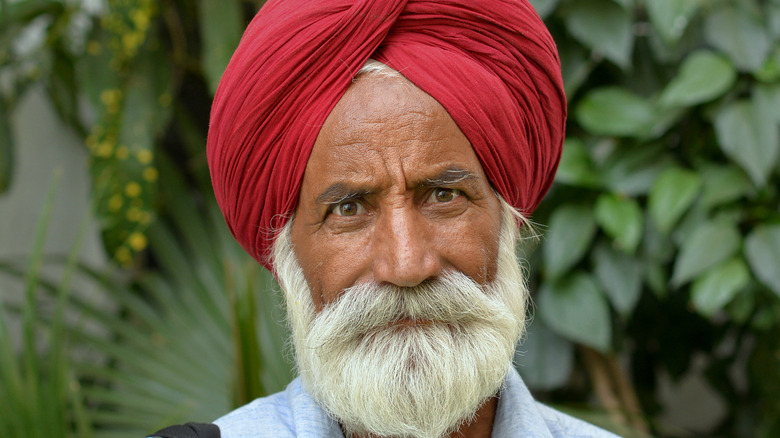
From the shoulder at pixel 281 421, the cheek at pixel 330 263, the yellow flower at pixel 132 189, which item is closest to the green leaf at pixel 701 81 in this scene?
the cheek at pixel 330 263

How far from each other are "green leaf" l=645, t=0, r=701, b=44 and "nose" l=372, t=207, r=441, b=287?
1307mm

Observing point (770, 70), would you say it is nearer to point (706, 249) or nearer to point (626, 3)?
point (626, 3)

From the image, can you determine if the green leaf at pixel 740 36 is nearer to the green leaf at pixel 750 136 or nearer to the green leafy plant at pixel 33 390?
the green leaf at pixel 750 136

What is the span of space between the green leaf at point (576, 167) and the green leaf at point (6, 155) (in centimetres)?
200

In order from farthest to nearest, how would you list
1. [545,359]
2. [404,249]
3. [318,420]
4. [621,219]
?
[545,359] → [621,219] → [318,420] → [404,249]

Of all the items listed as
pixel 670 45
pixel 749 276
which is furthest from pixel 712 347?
pixel 670 45

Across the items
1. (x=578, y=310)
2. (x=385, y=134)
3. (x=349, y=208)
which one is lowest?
(x=578, y=310)

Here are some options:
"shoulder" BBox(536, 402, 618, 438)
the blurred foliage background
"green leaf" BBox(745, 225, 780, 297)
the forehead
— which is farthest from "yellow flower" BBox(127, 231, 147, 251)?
"green leaf" BBox(745, 225, 780, 297)

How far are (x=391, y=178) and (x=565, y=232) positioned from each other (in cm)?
122

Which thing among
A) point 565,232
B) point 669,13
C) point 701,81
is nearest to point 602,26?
point 669,13

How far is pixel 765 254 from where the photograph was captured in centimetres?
226

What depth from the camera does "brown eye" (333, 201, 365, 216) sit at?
1354 mm

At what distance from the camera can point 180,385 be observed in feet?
8.06

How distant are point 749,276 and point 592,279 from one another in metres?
0.49
